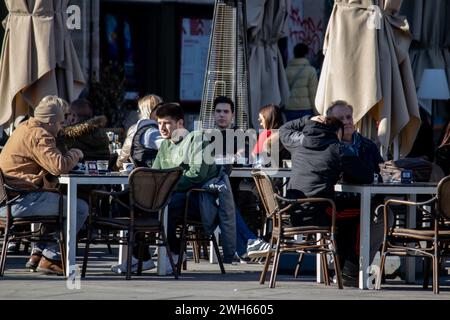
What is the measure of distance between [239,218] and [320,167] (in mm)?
1941

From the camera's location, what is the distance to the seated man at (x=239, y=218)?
1327 cm

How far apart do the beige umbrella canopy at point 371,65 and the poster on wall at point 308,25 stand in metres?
8.10

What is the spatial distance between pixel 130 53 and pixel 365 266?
9864 millimetres

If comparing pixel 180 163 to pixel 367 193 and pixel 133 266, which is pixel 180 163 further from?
pixel 367 193

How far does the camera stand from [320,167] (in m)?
12.3

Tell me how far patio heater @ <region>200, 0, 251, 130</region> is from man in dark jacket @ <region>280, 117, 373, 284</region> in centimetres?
450

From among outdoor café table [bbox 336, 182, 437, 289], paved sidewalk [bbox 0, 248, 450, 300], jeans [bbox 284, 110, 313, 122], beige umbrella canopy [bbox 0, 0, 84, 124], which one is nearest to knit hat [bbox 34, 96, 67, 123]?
paved sidewalk [bbox 0, 248, 450, 300]

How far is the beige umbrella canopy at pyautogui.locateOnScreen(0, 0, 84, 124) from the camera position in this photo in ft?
50.2

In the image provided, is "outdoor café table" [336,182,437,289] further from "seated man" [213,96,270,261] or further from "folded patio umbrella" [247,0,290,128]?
"folded patio umbrella" [247,0,290,128]

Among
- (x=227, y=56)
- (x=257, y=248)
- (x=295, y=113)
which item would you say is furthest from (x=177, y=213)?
(x=295, y=113)

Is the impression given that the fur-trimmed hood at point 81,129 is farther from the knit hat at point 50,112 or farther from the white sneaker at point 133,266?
the white sneaker at point 133,266

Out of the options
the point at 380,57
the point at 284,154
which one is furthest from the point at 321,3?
the point at 380,57

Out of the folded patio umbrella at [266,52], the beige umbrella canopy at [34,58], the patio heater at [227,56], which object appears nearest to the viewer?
the beige umbrella canopy at [34,58]

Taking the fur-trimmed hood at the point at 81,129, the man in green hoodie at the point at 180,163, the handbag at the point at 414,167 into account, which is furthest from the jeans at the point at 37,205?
the handbag at the point at 414,167
